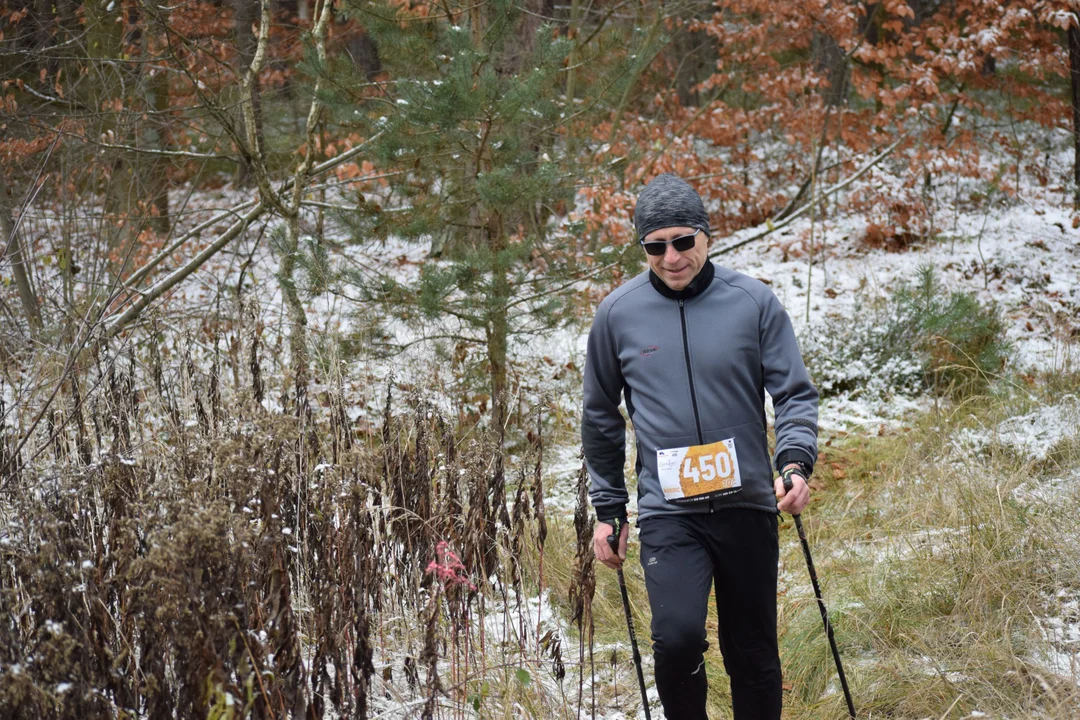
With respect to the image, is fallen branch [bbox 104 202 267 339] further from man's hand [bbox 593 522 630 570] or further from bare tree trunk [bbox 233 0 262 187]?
man's hand [bbox 593 522 630 570]

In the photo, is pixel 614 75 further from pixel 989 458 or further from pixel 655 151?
pixel 655 151

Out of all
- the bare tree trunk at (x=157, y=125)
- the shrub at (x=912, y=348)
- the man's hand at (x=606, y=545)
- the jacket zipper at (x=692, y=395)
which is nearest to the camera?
the jacket zipper at (x=692, y=395)

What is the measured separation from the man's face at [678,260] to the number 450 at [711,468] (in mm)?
474

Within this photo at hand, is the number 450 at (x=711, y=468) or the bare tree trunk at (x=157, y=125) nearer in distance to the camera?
the number 450 at (x=711, y=468)

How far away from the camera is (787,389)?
249cm

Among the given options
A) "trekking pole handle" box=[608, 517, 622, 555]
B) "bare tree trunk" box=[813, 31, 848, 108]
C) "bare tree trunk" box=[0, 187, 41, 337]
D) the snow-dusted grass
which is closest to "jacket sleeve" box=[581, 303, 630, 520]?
"trekking pole handle" box=[608, 517, 622, 555]

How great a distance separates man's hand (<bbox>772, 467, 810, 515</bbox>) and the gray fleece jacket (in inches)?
2.7

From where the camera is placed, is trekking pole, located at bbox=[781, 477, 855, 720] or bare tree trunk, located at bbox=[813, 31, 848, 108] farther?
bare tree trunk, located at bbox=[813, 31, 848, 108]

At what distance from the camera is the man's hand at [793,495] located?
93.5 inches

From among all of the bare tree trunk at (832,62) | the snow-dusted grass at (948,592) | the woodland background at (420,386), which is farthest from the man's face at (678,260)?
the bare tree trunk at (832,62)

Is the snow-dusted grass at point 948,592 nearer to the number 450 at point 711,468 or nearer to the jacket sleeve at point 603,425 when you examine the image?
the number 450 at point 711,468

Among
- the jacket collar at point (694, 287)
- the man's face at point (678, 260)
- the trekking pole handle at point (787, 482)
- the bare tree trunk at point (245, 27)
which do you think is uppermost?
the bare tree trunk at point (245, 27)

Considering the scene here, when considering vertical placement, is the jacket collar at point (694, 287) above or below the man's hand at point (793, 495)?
above

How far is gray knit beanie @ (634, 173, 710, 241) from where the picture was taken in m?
2.55
